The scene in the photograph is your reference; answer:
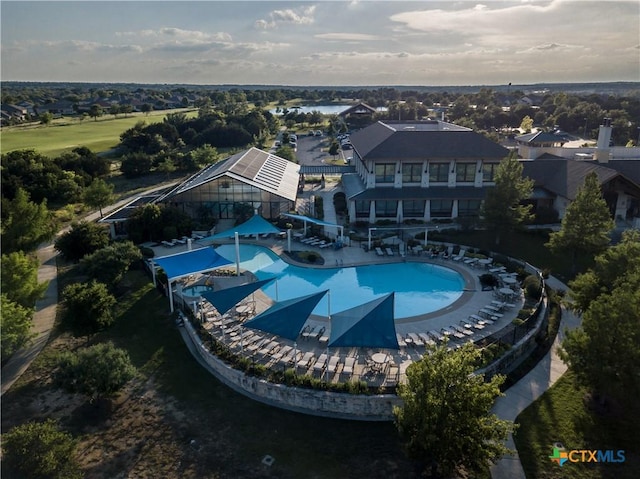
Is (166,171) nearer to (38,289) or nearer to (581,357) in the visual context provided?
(38,289)

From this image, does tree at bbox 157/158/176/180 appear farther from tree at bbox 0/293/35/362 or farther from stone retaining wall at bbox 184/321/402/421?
stone retaining wall at bbox 184/321/402/421

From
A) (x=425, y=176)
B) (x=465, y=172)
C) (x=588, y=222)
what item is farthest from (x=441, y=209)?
(x=588, y=222)

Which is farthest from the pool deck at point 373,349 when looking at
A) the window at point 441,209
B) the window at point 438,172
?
the window at point 438,172

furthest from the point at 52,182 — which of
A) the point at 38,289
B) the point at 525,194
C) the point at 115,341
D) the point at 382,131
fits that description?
the point at 525,194

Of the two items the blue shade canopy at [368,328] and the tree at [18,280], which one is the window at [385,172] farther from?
the tree at [18,280]

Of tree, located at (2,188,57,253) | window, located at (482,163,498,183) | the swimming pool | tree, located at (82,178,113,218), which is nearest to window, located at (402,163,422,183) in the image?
window, located at (482,163,498,183)

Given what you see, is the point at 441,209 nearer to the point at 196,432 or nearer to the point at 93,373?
the point at 196,432
